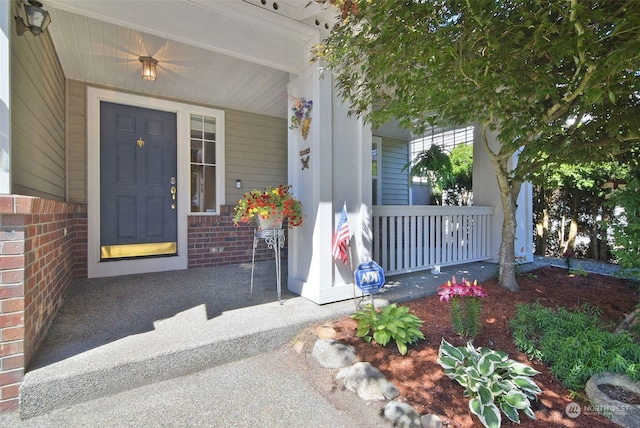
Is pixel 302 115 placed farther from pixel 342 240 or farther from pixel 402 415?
pixel 402 415

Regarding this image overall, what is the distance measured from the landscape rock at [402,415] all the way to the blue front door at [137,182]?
3.53 metres

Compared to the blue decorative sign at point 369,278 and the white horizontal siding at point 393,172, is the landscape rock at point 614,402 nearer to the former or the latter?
the blue decorative sign at point 369,278

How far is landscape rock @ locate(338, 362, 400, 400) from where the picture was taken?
5.73ft

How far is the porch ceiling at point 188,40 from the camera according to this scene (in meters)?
2.32

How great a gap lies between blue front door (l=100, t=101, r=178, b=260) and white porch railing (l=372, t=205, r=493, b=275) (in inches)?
109

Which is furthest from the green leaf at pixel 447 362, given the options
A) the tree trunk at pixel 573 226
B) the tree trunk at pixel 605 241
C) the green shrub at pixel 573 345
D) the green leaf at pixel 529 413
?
the tree trunk at pixel 573 226

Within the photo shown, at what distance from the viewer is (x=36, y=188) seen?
2.29 metres

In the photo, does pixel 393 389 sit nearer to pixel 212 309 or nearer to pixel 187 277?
pixel 212 309

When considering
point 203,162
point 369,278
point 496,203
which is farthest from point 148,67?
point 496,203

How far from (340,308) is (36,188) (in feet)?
8.50

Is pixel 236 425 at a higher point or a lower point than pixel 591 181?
lower

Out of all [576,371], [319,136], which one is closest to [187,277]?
[319,136]

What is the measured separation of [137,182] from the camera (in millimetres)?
3887

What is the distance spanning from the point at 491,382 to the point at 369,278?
113cm
